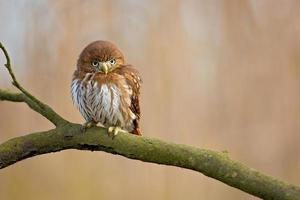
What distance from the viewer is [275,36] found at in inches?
162

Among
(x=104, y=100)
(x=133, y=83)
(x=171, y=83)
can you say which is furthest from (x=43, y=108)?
(x=171, y=83)

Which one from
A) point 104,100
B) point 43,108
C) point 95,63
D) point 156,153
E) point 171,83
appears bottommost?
point 156,153

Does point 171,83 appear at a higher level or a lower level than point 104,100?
higher

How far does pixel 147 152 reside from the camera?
1576 millimetres

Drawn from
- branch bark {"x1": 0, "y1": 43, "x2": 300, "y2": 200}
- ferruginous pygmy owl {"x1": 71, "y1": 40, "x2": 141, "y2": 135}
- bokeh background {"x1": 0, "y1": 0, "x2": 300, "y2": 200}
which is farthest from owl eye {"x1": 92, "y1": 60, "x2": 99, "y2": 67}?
bokeh background {"x1": 0, "y1": 0, "x2": 300, "y2": 200}

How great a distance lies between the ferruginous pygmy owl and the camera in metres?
2.10

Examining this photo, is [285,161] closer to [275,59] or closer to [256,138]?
[256,138]

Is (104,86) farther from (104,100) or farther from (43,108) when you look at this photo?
(43,108)

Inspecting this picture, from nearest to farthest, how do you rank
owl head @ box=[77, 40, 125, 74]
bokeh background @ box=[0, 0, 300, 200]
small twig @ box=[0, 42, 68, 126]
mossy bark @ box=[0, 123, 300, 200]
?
mossy bark @ box=[0, 123, 300, 200], small twig @ box=[0, 42, 68, 126], owl head @ box=[77, 40, 125, 74], bokeh background @ box=[0, 0, 300, 200]

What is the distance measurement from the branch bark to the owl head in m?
0.34

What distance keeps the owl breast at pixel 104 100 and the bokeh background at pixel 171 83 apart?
1.62 meters

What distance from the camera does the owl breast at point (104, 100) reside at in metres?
2.12

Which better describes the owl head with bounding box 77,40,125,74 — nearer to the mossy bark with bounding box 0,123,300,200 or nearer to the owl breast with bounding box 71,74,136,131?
the owl breast with bounding box 71,74,136,131

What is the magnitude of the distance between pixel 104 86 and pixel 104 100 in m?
0.04
